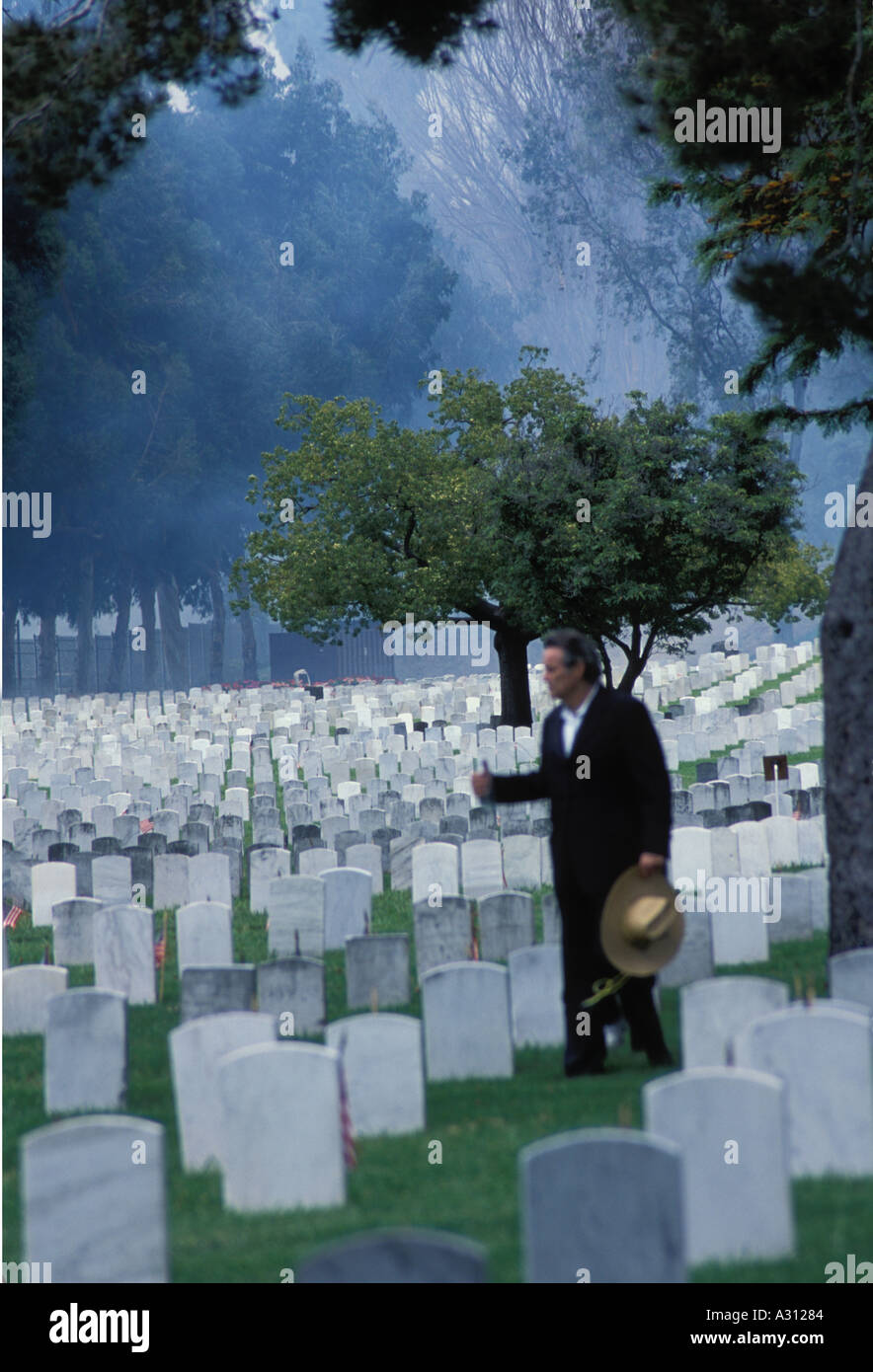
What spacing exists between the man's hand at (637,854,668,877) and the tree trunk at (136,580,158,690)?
51.4 meters

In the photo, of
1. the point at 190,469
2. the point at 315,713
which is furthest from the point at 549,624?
the point at 190,469

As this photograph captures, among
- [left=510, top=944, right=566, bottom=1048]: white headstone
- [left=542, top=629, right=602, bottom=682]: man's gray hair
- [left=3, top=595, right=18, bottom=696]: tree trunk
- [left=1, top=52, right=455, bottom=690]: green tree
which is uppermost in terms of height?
[left=1, top=52, right=455, bottom=690]: green tree

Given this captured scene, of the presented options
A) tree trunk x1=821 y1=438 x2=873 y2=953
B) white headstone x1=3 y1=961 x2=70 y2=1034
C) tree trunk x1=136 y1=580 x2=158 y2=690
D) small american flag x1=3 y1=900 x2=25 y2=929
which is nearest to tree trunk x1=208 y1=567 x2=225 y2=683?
tree trunk x1=136 y1=580 x2=158 y2=690

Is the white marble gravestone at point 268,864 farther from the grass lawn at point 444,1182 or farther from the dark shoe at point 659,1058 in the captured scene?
the dark shoe at point 659,1058

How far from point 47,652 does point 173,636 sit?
224 inches

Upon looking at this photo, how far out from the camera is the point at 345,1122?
5129 millimetres

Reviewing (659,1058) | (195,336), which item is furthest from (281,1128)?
(195,336)

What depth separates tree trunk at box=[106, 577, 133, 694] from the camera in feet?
186

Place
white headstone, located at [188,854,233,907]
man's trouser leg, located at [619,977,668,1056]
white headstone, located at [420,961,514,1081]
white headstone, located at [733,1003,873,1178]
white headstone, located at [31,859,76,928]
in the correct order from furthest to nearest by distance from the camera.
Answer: white headstone, located at [31,859,76,928], white headstone, located at [188,854,233,907], white headstone, located at [420,961,514,1081], man's trouser leg, located at [619,977,668,1056], white headstone, located at [733,1003,873,1178]

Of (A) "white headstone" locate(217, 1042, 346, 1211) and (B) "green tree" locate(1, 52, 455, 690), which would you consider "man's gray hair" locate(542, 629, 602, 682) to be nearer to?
(A) "white headstone" locate(217, 1042, 346, 1211)

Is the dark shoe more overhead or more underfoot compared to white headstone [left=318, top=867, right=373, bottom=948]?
more underfoot

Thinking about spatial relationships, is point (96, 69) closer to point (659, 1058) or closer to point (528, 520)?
point (659, 1058)
